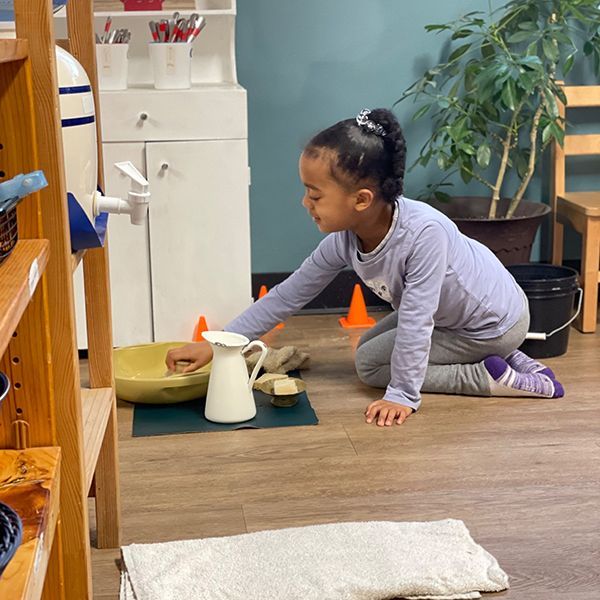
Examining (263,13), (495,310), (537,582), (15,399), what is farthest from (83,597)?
(263,13)

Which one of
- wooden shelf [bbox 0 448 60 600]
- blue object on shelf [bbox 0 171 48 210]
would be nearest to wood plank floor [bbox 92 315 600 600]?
wooden shelf [bbox 0 448 60 600]

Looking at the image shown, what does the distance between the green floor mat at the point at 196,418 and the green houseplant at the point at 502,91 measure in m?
1.02

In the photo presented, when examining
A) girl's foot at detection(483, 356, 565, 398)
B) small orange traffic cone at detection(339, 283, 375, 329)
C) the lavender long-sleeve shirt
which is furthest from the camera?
small orange traffic cone at detection(339, 283, 375, 329)

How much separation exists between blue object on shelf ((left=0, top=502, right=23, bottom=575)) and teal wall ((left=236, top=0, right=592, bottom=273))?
2.49 m

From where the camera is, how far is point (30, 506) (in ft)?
3.48

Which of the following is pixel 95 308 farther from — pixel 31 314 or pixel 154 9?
pixel 154 9

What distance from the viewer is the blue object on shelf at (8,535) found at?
862 mm

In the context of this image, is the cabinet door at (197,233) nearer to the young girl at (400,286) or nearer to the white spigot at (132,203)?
the young girl at (400,286)

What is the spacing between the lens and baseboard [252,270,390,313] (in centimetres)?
341

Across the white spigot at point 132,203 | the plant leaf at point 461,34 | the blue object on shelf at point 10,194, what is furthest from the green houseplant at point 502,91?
the blue object on shelf at point 10,194

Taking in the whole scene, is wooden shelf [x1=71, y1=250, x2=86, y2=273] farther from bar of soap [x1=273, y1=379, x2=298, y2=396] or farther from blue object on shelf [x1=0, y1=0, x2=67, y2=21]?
bar of soap [x1=273, y1=379, x2=298, y2=396]

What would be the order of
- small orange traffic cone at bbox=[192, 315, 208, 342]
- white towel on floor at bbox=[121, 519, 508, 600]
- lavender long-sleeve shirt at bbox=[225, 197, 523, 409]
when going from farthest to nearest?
1. small orange traffic cone at bbox=[192, 315, 208, 342]
2. lavender long-sleeve shirt at bbox=[225, 197, 523, 409]
3. white towel on floor at bbox=[121, 519, 508, 600]

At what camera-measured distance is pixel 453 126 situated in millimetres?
3039

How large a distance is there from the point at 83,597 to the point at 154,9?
208 cm
